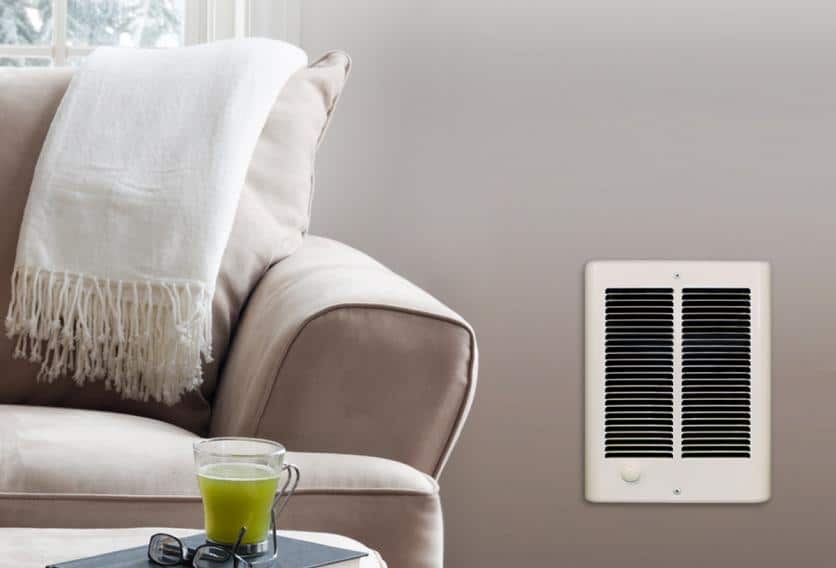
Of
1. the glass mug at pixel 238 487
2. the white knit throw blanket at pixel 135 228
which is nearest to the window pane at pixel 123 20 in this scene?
the white knit throw blanket at pixel 135 228

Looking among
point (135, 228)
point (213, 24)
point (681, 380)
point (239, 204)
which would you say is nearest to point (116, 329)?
point (135, 228)

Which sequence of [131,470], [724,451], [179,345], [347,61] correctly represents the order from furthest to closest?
[724,451] < [347,61] < [179,345] < [131,470]

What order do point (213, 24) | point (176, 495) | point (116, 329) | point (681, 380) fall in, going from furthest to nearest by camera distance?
point (213, 24)
point (681, 380)
point (116, 329)
point (176, 495)

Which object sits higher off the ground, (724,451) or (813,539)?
(724,451)

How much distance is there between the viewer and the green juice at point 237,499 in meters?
0.85

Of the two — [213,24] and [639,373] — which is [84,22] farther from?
[639,373]

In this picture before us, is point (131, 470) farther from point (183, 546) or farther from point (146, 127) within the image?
point (146, 127)

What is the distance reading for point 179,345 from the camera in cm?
146

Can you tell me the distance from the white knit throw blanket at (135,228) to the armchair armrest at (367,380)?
0.28 metres

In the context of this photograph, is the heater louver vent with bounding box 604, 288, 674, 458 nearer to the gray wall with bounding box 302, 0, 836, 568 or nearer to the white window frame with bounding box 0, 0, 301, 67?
the gray wall with bounding box 302, 0, 836, 568

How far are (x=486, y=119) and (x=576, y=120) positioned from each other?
6.8 inches

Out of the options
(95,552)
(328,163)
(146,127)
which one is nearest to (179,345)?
(146,127)

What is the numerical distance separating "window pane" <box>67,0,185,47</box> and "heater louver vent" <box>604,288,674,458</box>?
3.51ft

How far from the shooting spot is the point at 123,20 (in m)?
2.31
